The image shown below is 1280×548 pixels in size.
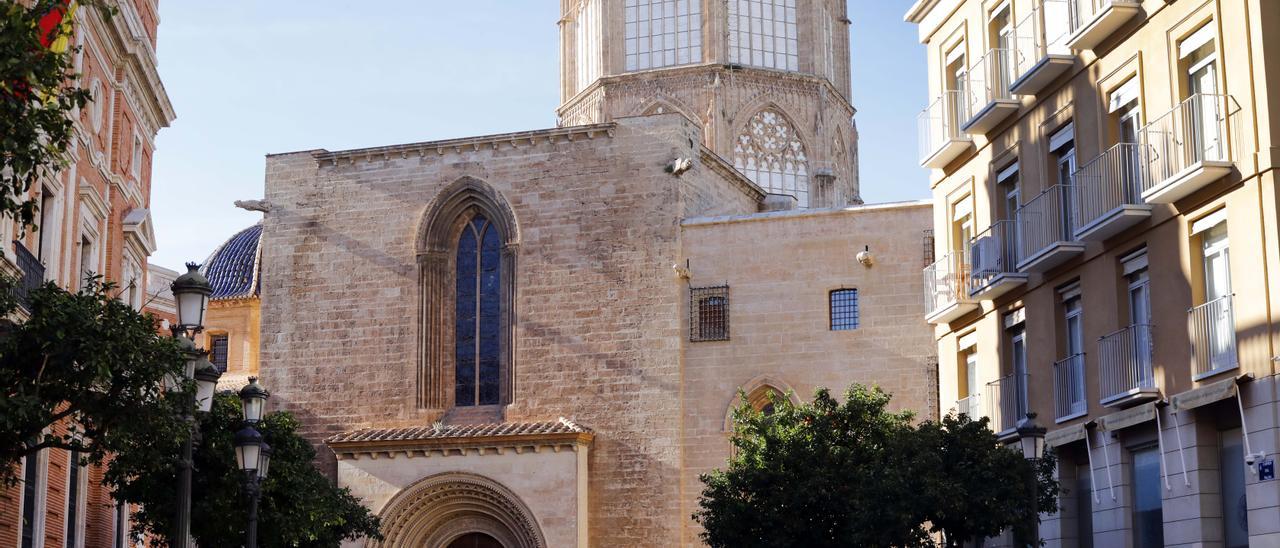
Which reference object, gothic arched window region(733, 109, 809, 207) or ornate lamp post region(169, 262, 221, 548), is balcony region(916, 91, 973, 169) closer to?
ornate lamp post region(169, 262, 221, 548)

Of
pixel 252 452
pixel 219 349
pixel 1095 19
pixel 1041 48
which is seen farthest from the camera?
pixel 219 349

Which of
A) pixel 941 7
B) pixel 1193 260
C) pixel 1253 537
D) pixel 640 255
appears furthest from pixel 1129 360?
pixel 640 255

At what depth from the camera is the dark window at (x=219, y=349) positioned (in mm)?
41125

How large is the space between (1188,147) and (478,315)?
21.0 m

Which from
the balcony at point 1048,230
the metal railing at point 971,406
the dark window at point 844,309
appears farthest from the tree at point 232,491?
the dark window at point 844,309

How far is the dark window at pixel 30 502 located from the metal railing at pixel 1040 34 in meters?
13.5

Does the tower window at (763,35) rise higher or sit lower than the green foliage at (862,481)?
higher

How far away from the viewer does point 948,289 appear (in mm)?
23906

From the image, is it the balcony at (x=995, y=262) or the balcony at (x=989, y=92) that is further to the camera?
the balcony at (x=989, y=92)

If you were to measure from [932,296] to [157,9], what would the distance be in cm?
1434

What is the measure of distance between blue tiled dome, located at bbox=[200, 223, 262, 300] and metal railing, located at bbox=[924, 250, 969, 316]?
22025mm

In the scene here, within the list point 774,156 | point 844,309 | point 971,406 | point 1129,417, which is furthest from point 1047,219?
point 774,156

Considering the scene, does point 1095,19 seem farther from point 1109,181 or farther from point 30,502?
point 30,502

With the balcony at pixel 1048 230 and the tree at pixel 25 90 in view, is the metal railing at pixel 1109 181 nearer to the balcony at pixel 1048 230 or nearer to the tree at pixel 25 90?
the balcony at pixel 1048 230
